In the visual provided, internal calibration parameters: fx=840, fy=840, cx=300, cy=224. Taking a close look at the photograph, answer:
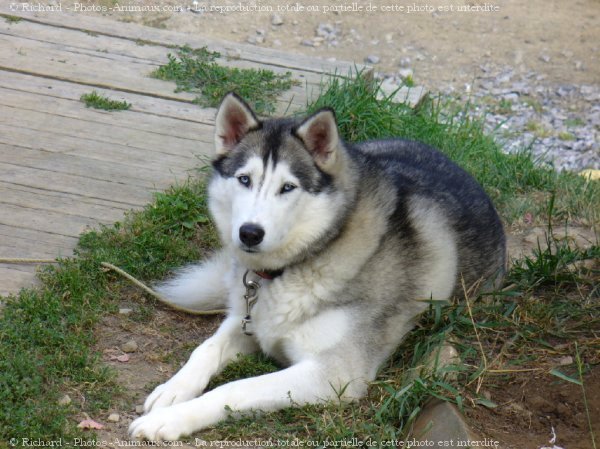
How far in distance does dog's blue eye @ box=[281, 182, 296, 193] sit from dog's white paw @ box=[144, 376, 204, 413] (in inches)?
37.4

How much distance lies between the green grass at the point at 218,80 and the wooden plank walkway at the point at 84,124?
97mm

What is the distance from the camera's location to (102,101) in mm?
6059

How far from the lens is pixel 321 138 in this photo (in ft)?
12.7

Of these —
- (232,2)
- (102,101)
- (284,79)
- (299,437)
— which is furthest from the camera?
(232,2)

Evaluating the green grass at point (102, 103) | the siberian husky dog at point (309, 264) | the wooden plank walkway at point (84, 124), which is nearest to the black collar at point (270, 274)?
the siberian husky dog at point (309, 264)

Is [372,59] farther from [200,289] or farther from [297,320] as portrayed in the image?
[297,320]

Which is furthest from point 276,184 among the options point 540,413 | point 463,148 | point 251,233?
point 463,148

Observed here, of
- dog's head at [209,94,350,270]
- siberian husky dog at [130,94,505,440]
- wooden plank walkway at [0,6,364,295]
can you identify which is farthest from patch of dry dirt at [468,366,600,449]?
wooden plank walkway at [0,6,364,295]

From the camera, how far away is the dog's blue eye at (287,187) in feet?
12.3

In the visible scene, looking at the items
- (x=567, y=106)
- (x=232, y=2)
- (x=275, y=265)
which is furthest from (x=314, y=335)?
(x=232, y=2)

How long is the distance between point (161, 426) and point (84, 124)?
3.02 m

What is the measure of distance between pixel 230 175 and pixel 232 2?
7.39 m

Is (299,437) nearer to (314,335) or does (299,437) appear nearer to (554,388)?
(314,335)

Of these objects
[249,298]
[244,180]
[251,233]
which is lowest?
[249,298]
